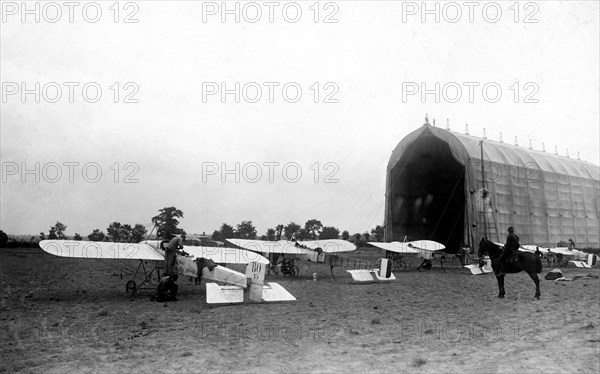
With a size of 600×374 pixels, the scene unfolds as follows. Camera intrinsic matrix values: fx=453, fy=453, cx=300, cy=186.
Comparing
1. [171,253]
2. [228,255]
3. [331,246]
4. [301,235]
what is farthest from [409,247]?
[301,235]

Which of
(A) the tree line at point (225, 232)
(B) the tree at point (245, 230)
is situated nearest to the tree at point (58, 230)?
(A) the tree line at point (225, 232)

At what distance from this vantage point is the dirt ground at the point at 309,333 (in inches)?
256

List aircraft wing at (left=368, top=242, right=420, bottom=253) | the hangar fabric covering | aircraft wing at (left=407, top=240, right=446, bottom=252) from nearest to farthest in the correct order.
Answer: aircraft wing at (left=368, top=242, right=420, bottom=253) < aircraft wing at (left=407, top=240, right=446, bottom=252) < the hangar fabric covering

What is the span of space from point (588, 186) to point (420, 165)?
21.4 metres

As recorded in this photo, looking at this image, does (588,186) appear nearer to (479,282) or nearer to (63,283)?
(479,282)

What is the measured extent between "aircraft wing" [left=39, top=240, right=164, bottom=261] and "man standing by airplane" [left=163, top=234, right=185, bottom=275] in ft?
3.29

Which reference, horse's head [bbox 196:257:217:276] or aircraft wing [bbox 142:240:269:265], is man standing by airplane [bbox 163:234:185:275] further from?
aircraft wing [bbox 142:240:269:265]

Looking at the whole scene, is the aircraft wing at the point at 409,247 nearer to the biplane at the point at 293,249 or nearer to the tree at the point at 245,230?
the biplane at the point at 293,249

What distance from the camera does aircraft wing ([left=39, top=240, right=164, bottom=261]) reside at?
14.3 m

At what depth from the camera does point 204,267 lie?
14.6m

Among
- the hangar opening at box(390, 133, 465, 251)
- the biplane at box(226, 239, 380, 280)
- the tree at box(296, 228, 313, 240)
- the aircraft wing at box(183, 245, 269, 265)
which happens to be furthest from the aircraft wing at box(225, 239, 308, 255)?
the hangar opening at box(390, 133, 465, 251)

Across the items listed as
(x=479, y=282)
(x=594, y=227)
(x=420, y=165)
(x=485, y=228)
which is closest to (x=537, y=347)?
(x=479, y=282)

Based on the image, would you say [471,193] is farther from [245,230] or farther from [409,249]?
[245,230]

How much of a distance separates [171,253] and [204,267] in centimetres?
120
